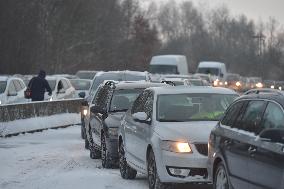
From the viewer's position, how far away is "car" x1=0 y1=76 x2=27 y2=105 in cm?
2984

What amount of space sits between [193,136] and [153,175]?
833 millimetres

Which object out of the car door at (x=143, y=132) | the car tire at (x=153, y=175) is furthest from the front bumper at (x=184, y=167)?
the car door at (x=143, y=132)

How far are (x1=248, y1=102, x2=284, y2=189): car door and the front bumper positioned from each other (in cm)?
252

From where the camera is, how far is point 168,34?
17212cm

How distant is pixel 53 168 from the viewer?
52.3 feet

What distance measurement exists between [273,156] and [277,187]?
0.31m

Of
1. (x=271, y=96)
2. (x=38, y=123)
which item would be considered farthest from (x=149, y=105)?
(x=38, y=123)

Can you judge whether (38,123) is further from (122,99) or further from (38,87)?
(122,99)

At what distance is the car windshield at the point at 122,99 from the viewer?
16.4 meters

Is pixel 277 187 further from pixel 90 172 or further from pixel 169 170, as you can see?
pixel 90 172

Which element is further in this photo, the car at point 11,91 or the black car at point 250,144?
the car at point 11,91

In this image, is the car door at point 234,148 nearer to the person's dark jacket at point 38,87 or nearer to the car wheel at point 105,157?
the car wheel at point 105,157

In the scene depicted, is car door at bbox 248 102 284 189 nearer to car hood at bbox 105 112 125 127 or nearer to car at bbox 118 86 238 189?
car at bbox 118 86 238 189

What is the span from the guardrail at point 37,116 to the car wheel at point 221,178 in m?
15.2
